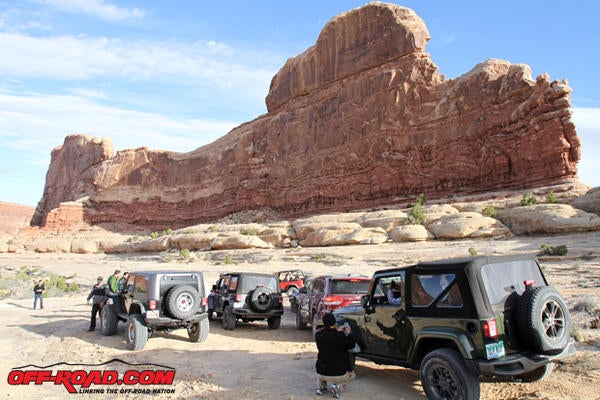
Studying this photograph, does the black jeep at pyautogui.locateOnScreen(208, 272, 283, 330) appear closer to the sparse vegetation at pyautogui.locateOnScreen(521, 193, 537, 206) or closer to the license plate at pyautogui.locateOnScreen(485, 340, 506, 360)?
the license plate at pyautogui.locateOnScreen(485, 340, 506, 360)

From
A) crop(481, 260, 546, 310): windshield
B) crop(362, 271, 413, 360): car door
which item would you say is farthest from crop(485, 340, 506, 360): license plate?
crop(362, 271, 413, 360): car door

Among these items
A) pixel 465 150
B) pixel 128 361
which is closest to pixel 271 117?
pixel 465 150

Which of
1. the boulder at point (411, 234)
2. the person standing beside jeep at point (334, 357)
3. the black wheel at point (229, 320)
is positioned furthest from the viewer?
the boulder at point (411, 234)

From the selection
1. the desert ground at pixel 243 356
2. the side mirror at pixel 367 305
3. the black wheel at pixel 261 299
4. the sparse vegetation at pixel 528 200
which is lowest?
the desert ground at pixel 243 356

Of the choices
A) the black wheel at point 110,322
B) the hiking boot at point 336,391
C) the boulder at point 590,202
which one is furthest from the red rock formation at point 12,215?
the hiking boot at point 336,391

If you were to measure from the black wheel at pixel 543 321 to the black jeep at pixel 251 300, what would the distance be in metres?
8.27

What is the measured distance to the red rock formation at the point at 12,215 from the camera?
468 ft

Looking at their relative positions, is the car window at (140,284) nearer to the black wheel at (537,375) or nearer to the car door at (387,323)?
the car door at (387,323)

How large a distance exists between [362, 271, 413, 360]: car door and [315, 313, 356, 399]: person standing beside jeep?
56 cm

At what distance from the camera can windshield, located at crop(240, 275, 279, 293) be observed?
13234mm

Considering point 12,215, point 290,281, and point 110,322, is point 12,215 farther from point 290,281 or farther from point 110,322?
point 110,322

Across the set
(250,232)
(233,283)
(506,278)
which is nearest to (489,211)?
(250,232)

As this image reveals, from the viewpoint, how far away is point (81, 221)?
274ft

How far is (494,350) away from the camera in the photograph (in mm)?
5484
